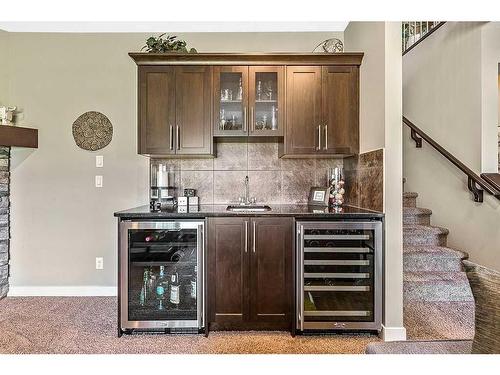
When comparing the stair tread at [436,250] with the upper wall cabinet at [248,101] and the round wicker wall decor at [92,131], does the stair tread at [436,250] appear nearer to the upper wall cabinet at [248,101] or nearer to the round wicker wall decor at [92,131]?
the upper wall cabinet at [248,101]

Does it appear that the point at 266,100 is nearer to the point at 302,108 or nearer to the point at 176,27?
the point at 302,108

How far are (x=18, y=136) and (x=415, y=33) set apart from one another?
496cm

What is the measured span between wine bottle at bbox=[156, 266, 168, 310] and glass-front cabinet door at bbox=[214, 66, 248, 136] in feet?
4.17

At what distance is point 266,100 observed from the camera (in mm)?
2891

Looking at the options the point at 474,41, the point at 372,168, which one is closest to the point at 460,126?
the point at 474,41

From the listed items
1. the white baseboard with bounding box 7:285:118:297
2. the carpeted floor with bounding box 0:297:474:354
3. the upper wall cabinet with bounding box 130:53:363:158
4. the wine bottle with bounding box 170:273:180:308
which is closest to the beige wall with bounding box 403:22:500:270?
the carpeted floor with bounding box 0:297:474:354

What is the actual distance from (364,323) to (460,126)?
2431mm

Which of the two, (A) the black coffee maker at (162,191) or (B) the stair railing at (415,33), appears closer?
(A) the black coffee maker at (162,191)

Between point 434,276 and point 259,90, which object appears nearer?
point 259,90

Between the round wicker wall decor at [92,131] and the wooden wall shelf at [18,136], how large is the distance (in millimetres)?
400

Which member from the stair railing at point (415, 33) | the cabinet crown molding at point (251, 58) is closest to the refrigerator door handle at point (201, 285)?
the cabinet crown molding at point (251, 58)

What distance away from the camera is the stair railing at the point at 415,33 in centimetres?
400

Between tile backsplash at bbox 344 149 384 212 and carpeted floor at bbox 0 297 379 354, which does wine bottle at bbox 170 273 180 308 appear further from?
tile backsplash at bbox 344 149 384 212

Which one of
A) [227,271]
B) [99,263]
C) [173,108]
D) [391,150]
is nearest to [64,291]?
[99,263]
